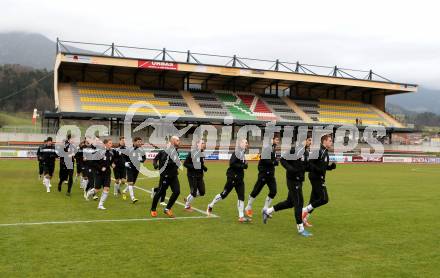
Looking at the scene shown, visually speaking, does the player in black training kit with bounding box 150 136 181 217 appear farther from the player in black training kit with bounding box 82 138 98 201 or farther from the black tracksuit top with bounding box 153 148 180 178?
the player in black training kit with bounding box 82 138 98 201

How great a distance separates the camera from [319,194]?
1166 cm

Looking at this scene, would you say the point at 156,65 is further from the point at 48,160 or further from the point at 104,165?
the point at 104,165

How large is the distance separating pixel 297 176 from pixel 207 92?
5091 cm

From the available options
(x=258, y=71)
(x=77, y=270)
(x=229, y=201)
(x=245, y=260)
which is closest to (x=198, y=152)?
(x=229, y=201)

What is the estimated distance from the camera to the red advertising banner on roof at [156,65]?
173 ft

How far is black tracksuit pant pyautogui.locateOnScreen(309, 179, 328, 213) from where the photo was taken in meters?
11.6

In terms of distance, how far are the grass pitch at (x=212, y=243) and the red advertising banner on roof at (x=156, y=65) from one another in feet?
125

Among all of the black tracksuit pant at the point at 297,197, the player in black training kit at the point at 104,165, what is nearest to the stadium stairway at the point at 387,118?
the player in black training kit at the point at 104,165

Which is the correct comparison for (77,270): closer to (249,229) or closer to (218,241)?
(218,241)

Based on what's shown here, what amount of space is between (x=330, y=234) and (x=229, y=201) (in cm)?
626

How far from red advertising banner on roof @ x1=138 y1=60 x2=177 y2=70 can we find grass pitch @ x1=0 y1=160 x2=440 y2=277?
3809 cm

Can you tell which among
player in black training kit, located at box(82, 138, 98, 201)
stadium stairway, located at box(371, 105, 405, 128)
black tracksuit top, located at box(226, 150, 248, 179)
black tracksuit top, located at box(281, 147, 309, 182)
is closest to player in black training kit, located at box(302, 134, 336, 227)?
black tracksuit top, located at box(281, 147, 309, 182)

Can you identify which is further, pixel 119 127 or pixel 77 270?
pixel 119 127

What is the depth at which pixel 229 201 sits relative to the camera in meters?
16.9
